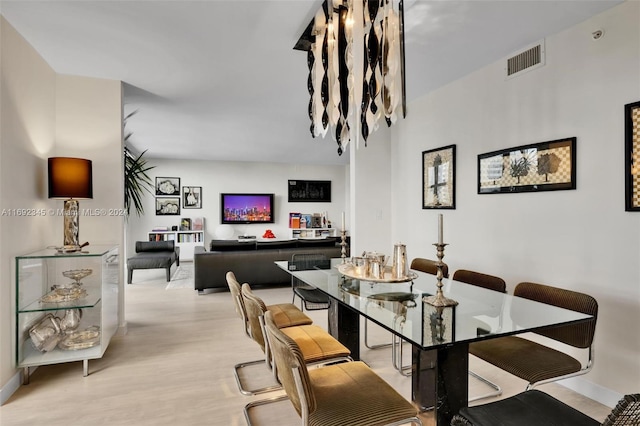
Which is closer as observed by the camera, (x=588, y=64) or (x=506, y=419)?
(x=506, y=419)

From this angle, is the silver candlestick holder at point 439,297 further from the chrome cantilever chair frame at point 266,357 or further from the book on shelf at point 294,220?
the book on shelf at point 294,220

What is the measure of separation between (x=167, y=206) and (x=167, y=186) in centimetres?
46

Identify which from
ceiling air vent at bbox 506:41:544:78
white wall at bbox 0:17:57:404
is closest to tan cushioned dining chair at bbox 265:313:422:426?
white wall at bbox 0:17:57:404

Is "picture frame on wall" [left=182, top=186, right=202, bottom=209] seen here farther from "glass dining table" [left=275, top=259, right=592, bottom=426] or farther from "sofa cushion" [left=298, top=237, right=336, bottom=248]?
"glass dining table" [left=275, top=259, right=592, bottom=426]

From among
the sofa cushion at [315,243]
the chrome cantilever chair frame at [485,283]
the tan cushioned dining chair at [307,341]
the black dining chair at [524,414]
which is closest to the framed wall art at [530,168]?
the chrome cantilever chair frame at [485,283]

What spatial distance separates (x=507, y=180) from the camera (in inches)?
113

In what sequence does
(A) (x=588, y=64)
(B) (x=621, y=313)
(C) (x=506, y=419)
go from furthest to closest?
(A) (x=588, y=64), (B) (x=621, y=313), (C) (x=506, y=419)

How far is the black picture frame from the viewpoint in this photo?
9102 mm

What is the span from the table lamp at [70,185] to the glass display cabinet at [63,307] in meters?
0.20

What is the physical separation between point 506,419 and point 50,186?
10.8ft

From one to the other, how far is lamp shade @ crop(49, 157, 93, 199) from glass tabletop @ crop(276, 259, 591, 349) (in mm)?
2023

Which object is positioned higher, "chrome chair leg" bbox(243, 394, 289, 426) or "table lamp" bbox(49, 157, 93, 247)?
"table lamp" bbox(49, 157, 93, 247)

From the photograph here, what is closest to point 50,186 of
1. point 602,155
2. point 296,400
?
point 296,400

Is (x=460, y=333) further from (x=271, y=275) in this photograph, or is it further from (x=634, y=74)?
(x=271, y=275)
